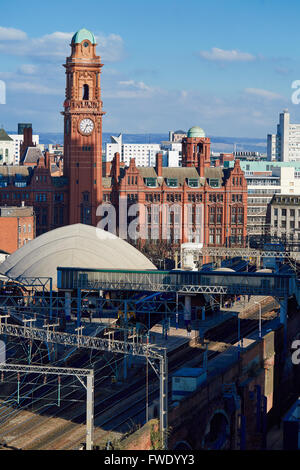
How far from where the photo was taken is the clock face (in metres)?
148

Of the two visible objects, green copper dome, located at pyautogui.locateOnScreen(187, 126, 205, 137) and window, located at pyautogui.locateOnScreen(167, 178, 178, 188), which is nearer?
window, located at pyautogui.locateOnScreen(167, 178, 178, 188)

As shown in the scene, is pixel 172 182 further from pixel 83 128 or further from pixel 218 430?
pixel 218 430

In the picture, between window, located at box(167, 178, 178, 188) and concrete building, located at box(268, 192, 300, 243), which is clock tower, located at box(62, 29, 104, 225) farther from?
concrete building, located at box(268, 192, 300, 243)

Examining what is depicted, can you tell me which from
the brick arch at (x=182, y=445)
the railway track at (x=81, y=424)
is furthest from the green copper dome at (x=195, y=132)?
the brick arch at (x=182, y=445)

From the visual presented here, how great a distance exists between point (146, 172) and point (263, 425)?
8903cm

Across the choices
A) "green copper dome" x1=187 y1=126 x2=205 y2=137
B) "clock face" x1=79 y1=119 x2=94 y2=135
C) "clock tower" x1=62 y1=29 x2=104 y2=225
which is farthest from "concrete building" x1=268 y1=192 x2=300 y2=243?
"clock face" x1=79 y1=119 x2=94 y2=135

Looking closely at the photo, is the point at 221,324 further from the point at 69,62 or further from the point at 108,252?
the point at 69,62

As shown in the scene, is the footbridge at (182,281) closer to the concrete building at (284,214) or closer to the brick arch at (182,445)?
the brick arch at (182,445)

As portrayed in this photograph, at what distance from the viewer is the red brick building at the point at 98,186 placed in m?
147

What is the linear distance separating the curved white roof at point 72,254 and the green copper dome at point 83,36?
45959 mm

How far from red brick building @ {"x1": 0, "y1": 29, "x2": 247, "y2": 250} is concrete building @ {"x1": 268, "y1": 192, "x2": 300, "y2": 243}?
12.5 m

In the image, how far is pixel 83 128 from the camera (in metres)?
148

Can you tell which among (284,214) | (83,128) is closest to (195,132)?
(284,214)
